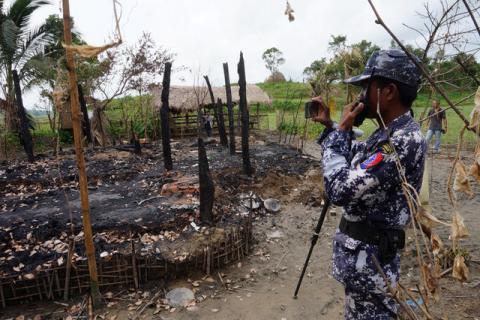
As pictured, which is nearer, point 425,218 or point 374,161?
point 425,218

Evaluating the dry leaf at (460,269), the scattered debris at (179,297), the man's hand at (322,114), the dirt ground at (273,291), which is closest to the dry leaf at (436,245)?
the dry leaf at (460,269)

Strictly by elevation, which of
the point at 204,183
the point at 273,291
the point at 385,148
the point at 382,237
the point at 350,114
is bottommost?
the point at 273,291

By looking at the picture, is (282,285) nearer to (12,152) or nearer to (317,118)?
(317,118)

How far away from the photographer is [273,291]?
3.78 m

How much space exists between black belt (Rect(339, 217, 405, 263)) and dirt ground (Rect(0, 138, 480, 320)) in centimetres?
134

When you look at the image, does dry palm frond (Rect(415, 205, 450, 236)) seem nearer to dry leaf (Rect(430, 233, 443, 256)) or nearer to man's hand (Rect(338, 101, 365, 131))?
dry leaf (Rect(430, 233, 443, 256))

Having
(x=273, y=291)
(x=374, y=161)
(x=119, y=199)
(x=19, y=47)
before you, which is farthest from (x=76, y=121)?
(x=19, y=47)

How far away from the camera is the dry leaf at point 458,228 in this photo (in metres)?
0.74

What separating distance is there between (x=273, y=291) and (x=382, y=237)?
2430 mm

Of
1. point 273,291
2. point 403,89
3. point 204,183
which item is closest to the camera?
point 403,89

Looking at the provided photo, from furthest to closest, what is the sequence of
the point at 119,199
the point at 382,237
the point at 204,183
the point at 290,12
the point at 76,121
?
the point at 119,199
the point at 204,183
the point at 76,121
the point at 382,237
the point at 290,12

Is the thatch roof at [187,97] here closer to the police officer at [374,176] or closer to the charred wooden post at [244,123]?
the charred wooden post at [244,123]

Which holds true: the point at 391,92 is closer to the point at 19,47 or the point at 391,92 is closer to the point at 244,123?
the point at 244,123

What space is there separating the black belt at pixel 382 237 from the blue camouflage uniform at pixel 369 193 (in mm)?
24
